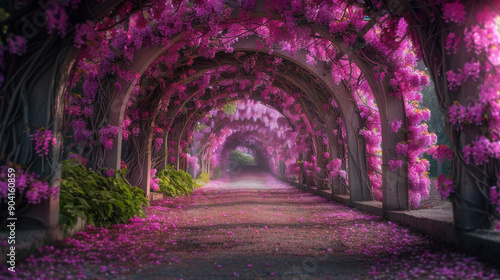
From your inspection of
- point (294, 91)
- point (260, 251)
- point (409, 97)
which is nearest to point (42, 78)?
point (260, 251)

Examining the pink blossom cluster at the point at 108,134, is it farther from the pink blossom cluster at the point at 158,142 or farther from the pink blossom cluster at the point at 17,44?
the pink blossom cluster at the point at 158,142

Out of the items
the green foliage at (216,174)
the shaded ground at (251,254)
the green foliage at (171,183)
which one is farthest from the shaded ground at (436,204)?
the green foliage at (216,174)

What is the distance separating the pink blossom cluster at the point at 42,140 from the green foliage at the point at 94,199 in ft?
1.52

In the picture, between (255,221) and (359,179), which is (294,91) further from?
(255,221)

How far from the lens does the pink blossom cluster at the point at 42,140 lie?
2.72 m

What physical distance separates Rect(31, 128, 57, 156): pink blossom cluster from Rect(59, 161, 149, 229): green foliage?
462 millimetres

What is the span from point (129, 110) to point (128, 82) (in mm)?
1689

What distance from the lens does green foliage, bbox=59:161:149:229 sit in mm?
3301

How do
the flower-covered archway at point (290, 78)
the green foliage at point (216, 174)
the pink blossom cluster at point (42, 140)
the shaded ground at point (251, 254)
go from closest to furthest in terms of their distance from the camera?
the shaded ground at point (251, 254) → the flower-covered archway at point (290, 78) → the pink blossom cluster at point (42, 140) → the green foliage at point (216, 174)

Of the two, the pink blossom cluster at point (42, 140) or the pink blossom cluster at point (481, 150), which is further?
the pink blossom cluster at point (42, 140)

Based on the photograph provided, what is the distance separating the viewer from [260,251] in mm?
3061

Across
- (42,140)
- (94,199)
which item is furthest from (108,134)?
(42,140)

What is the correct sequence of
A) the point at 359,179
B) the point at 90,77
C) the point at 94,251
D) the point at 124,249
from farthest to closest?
the point at 359,179, the point at 90,77, the point at 124,249, the point at 94,251

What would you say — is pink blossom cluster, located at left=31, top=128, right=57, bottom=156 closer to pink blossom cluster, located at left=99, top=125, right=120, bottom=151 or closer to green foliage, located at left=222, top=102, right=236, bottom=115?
pink blossom cluster, located at left=99, top=125, right=120, bottom=151
